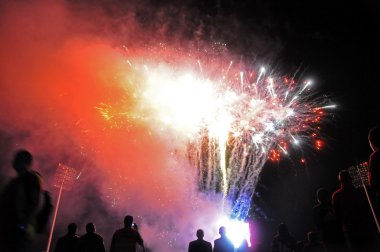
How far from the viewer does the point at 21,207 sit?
3.46 metres

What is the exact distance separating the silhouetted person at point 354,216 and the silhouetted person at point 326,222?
0.72m

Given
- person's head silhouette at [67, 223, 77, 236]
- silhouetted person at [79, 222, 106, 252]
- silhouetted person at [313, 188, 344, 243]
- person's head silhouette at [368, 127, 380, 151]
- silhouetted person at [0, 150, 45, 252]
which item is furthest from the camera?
person's head silhouette at [67, 223, 77, 236]

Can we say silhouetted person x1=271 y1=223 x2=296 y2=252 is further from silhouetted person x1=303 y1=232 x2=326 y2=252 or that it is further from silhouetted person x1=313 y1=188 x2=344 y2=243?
silhouetted person x1=313 y1=188 x2=344 y2=243

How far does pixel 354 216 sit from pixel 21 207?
4.18 meters

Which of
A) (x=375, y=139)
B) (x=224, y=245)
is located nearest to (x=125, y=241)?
(x=224, y=245)

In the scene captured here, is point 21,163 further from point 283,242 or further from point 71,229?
point 283,242

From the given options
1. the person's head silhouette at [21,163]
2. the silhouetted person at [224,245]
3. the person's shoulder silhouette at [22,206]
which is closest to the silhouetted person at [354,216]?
the silhouetted person at [224,245]

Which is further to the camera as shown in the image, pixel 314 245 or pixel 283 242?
pixel 283 242

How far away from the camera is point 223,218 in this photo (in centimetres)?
1802

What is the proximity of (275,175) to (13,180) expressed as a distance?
2036 cm

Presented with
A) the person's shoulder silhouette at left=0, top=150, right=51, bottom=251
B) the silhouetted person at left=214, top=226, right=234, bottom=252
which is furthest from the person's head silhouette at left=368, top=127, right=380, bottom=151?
the person's shoulder silhouette at left=0, top=150, right=51, bottom=251

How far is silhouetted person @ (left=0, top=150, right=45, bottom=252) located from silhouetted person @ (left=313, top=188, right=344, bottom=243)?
430cm

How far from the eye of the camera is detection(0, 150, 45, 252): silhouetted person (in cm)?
336

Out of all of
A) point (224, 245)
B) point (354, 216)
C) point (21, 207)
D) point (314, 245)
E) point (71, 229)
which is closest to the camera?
point (21, 207)
